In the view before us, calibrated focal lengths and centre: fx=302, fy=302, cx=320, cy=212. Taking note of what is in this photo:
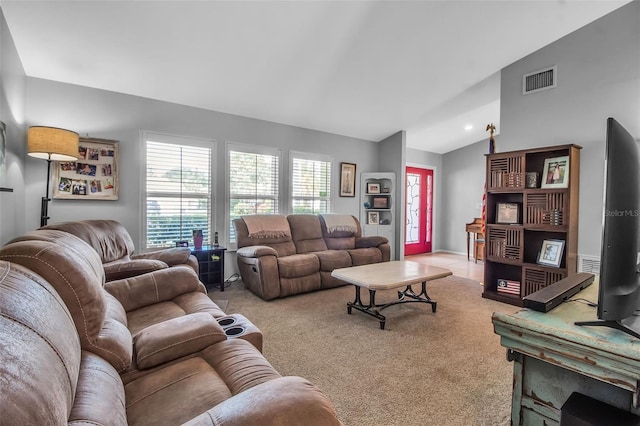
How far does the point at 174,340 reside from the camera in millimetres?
1331

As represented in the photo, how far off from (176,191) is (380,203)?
361 cm

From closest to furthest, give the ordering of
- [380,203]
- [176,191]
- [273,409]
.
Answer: [273,409], [176,191], [380,203]

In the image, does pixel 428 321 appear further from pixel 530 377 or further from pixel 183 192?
pixel 183 192

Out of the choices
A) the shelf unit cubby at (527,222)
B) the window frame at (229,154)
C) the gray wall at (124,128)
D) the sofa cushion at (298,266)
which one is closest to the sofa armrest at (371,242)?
the sofa cushion at (298,266)

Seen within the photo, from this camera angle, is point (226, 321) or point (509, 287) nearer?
point (226, 321)

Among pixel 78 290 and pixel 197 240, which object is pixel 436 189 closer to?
pixel 197 240

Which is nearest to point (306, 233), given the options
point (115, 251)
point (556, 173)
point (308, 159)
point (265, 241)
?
point (265, 241)

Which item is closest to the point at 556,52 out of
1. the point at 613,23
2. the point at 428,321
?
the point at 613,23

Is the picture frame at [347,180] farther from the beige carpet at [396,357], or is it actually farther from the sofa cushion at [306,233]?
the beige carpet at [396,357]

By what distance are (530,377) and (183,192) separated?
13.1 feet

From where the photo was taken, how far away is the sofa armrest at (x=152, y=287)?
6.56 ft

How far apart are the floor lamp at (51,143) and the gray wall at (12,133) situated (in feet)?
0.50

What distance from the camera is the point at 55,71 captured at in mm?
3029

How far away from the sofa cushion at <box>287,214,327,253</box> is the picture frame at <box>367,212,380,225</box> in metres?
1.52
